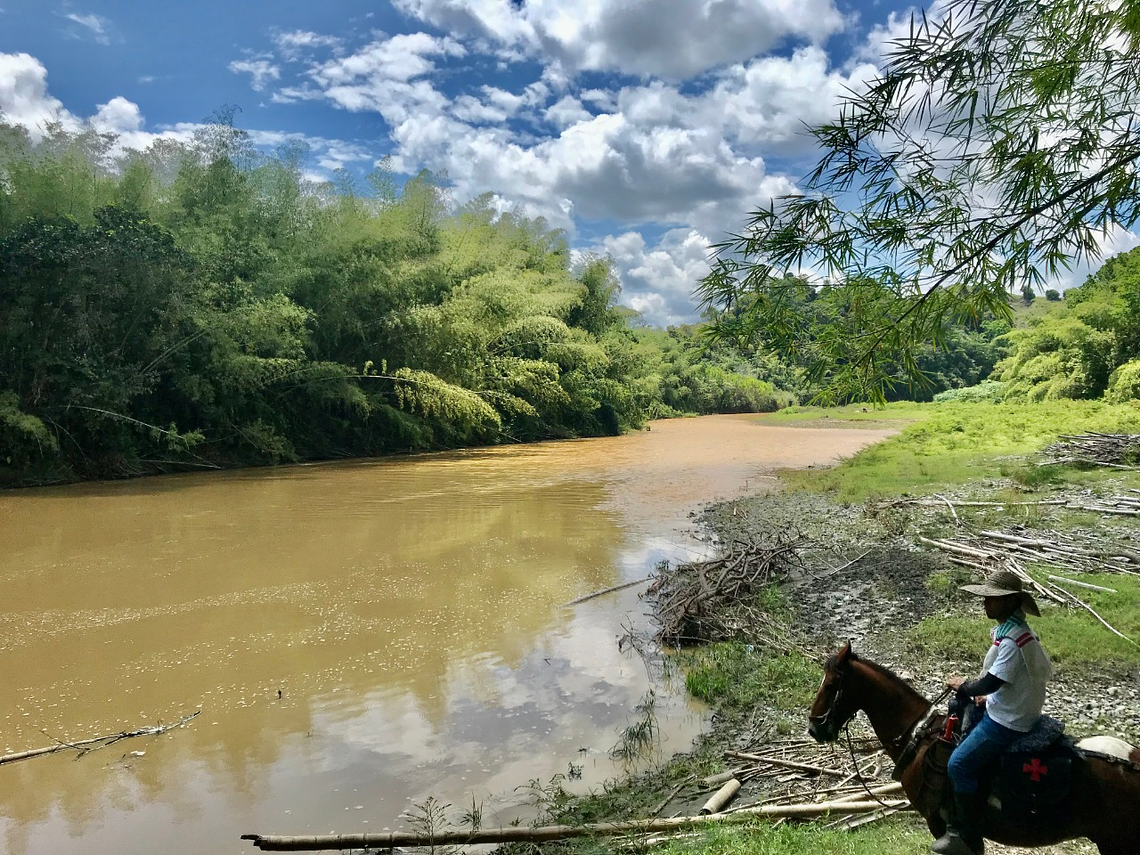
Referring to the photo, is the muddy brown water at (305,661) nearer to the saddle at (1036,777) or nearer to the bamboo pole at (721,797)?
the bamboo pole at (721,797)

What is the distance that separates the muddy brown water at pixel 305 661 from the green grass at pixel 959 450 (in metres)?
3.64

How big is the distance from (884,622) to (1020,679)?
14.1 ft

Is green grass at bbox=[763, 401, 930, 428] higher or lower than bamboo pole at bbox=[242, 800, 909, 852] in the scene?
higher

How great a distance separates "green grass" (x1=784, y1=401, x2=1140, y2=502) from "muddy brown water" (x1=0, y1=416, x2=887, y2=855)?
12.0 feet

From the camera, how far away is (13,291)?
14.8m

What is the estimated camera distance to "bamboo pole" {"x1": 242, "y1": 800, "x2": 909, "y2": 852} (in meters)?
3.61

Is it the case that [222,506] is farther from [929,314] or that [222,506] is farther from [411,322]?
[929,314]

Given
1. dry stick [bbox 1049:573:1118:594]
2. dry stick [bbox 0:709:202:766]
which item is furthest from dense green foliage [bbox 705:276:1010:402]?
dry stick [bbox 0:709:202:766]

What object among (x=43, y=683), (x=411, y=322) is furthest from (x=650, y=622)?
(x=411, y=322)

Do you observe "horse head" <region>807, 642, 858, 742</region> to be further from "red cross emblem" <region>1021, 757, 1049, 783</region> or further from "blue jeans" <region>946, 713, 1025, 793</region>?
"red cross emblem" <region>1021, 757, 1049, 783</region>

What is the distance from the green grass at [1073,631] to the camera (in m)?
5.27

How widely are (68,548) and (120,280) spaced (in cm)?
731

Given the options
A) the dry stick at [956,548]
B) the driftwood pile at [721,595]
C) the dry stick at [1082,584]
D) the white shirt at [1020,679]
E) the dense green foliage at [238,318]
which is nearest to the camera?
the white shirt at [1020,679]

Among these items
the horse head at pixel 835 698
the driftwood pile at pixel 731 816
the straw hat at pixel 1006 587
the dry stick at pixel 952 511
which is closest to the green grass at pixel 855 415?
the dry stick at pixel 952 511
